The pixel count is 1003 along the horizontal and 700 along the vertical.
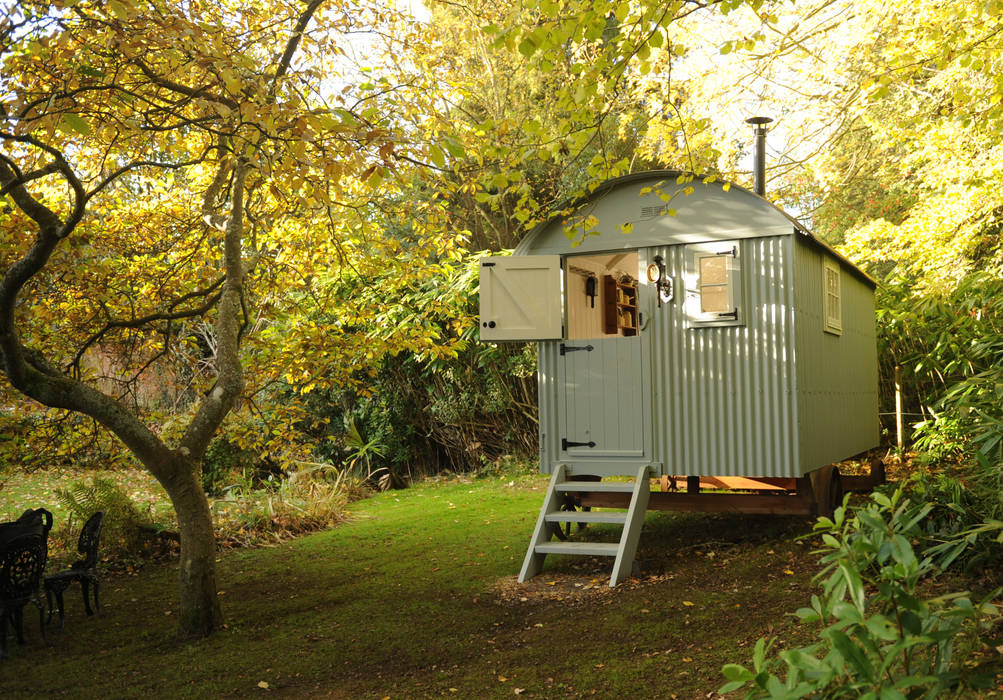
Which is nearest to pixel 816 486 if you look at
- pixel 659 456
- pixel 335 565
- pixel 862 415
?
pixel 659 456

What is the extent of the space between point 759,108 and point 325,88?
5717 millimetres

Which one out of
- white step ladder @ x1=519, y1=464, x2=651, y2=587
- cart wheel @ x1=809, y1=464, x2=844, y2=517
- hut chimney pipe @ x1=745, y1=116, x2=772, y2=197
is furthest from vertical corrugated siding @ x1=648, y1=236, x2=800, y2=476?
hut chimney pipe @ x1=745, y1=116, x2=772, y2=197

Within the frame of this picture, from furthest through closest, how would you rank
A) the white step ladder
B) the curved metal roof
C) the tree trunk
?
1. the curved metal roof
2. the white step ladder
3. the tree trunk

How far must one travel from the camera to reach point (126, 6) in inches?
172

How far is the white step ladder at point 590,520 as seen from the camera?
6688 millimetres

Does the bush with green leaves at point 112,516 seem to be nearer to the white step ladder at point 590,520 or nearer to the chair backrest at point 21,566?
the chair backrest at point 21,566

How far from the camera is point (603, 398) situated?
750 centimetres

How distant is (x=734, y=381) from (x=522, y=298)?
2.05m

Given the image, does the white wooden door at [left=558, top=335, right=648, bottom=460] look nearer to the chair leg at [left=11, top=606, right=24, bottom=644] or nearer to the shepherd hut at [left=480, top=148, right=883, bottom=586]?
the shepherd hut at [left=480, top=148, right=883, bottom=586]

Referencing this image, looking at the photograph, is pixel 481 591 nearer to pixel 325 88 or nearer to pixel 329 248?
pixel 329 248

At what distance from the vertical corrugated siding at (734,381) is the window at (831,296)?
134 cm

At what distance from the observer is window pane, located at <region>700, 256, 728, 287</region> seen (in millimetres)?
7129

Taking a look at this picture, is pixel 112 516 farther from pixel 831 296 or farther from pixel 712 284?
pixel 831 296

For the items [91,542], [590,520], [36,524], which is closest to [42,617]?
[36,524]
